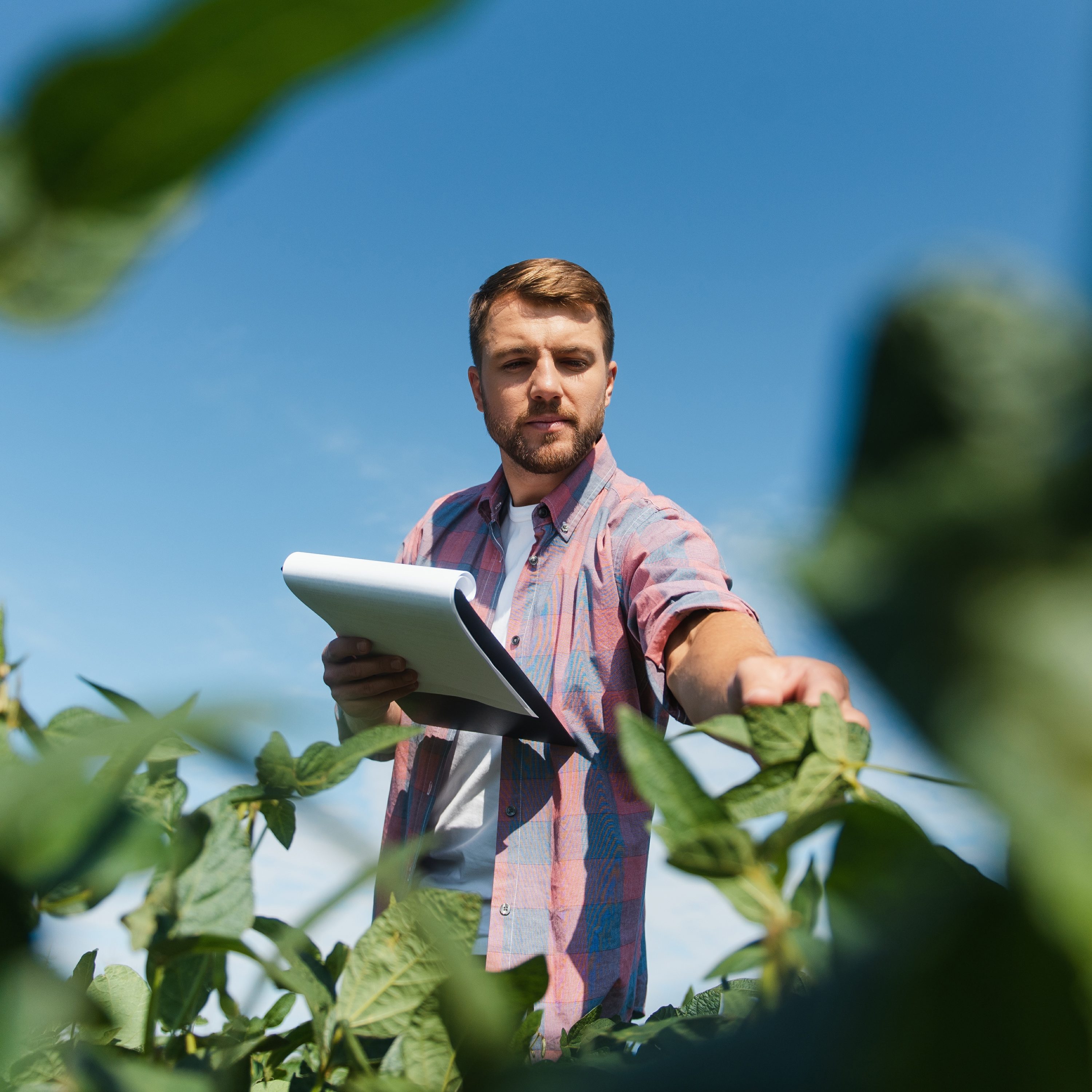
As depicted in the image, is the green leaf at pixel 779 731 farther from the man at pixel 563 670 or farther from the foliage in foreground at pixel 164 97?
the man at pixel 563 670

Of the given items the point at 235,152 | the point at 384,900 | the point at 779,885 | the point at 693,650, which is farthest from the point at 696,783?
the point at 384,900

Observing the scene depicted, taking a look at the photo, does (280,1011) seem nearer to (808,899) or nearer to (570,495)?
(808,899)

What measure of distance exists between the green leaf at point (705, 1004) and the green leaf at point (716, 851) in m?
0.48

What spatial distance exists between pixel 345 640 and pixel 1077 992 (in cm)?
154

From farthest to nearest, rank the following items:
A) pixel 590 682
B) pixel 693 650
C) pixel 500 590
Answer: pixel 500 590 < pixel 590 682 < pixel 693 650

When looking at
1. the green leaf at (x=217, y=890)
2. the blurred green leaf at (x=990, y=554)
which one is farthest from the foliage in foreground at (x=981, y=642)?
the green leaf at (x=217, y=890)

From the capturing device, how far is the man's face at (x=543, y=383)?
2.46m

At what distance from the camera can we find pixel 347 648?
160 centimetres

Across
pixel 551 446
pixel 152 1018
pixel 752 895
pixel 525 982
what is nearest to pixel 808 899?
pixel 752 895

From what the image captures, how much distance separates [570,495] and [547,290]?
675 millimetres

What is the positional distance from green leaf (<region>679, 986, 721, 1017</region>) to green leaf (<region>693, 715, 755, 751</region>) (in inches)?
15.8

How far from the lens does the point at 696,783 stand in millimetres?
317

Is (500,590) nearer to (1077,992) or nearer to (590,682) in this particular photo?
(590,682)

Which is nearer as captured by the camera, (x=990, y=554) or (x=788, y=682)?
(x=990, y=554)
